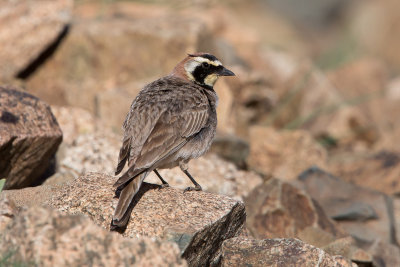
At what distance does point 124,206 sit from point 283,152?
17.0 ft

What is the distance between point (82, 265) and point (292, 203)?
3339 mm

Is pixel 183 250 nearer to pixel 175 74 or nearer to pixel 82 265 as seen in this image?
pixel 82 265

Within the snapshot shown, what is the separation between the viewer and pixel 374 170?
30.1 ft

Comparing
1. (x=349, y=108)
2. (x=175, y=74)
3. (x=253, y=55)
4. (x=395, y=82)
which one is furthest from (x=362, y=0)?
(x=175, y=74)

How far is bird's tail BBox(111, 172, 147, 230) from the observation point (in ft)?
15.5

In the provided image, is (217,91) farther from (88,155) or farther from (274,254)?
(274,254)

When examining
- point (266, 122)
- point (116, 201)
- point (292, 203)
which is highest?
point (116, 201)

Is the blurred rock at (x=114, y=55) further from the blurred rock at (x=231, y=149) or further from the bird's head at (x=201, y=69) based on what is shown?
the bird's head at (x=201, y=69)

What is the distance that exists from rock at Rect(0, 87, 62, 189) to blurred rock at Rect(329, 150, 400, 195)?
14.7ft

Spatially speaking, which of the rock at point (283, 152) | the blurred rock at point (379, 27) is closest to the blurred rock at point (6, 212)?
the rock at point (283, 152)

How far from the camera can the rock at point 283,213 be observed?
653 cm

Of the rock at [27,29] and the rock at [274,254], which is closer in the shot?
the rock at [274,254]

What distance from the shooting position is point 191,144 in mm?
6004

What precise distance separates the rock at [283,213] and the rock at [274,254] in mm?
1510
